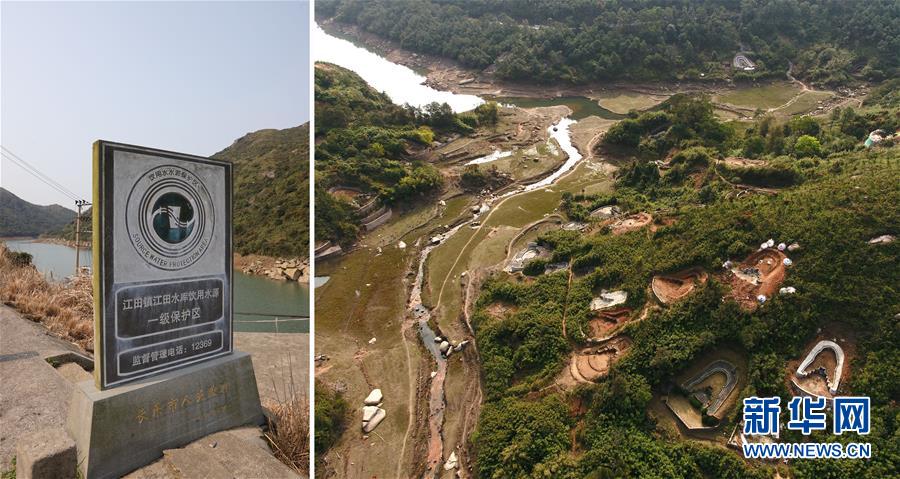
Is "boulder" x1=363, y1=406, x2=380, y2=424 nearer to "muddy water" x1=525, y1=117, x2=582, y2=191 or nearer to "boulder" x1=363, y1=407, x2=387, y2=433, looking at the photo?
"boulder" x1=363, y1=407, x2=387, y2=433

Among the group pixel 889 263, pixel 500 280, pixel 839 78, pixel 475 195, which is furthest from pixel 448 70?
pixel 889 263

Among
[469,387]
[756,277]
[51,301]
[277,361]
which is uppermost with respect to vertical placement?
[756,277]

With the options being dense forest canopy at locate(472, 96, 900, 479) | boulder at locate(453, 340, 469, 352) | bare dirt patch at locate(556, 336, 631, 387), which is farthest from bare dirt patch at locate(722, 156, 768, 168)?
boulder at locate(453, 340, 469, 352)

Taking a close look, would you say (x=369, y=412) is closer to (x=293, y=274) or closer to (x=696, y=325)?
(x=696, y=325)

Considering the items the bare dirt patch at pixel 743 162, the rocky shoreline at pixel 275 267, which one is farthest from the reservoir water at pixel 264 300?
the bare dirt patch at pixel 743 162

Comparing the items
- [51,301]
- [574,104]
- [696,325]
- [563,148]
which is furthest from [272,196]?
[696,325]

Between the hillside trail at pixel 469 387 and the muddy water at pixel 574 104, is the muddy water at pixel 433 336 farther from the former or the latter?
the muddy water at pixel 574 104

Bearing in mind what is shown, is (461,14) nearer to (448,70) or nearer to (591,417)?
(448,70)
